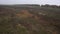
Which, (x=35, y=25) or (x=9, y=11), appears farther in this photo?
(x=9, y=11)

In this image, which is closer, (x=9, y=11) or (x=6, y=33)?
(x=6, y=33)

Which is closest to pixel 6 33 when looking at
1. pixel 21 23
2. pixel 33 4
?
pixel 21 23

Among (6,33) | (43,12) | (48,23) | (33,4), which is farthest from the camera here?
(33,4)

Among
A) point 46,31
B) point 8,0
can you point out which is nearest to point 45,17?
point 46,31

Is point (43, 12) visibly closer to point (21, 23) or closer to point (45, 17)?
point (45, 17)

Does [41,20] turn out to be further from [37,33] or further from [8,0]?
[8,0]

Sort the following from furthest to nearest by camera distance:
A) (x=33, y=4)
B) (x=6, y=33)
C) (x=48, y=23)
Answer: (x=33, y=4), (x=48, y=23), (x=6, y=33)

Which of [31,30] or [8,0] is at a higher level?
[8,0]
